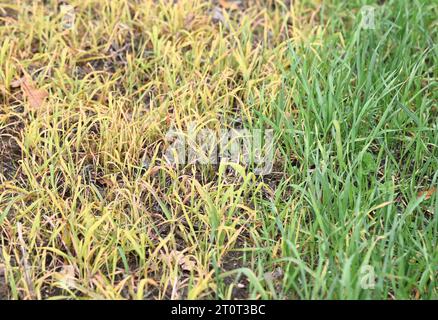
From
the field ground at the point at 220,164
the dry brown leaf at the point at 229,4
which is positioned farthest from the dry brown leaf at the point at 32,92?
the dry brown leaf at the point at 229,4

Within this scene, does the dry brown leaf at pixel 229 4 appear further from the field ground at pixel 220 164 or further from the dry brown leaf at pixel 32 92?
the dry brown leaf at pixel 32 92

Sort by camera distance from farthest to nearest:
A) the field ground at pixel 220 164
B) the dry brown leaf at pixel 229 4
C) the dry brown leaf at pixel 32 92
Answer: the dry brown leaf at pixel 229 4
the dry brown leaf at pixel 32 92
the field ground at pixel 220 164

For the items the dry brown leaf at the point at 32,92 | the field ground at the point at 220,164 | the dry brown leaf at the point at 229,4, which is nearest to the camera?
the field ground at the point at 220,164

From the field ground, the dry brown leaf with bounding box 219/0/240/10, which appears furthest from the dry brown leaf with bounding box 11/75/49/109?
the dry brown leaf with bounding box 219/0/240/10

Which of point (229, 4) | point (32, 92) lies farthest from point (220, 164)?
point (229, 4)

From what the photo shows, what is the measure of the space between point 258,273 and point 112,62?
178 centimetres

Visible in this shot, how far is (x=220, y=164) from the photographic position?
3344 millimetres

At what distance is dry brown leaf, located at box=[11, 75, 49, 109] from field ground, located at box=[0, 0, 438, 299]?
10 millimetres

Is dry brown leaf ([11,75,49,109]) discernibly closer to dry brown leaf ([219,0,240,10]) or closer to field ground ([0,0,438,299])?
field ground ([0,0,438,299])

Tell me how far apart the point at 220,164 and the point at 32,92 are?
1.18 m

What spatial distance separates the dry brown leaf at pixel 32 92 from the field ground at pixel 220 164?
0.01m

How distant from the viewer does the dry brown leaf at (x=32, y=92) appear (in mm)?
3770

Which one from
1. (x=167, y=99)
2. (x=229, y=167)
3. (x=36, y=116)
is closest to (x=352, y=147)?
(x=229, y=167)

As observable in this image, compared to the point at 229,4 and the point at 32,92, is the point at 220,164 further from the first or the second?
the point at 229,4
